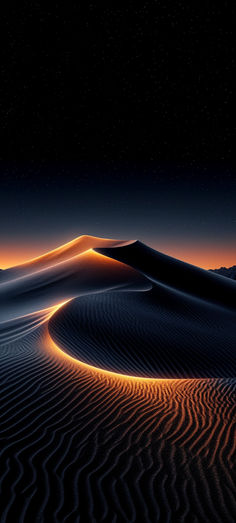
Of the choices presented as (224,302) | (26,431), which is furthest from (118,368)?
(224,302)

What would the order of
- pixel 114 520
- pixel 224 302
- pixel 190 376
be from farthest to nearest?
pixel 224 302 < pixel 190 376 < pixel 114 520

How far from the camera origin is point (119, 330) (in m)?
12.9

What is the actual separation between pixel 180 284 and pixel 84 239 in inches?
903

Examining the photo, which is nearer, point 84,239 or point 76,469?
point 76,469

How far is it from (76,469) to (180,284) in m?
25.6

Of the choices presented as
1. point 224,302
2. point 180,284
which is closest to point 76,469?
point 224,302

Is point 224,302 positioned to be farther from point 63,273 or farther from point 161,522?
point 161,522

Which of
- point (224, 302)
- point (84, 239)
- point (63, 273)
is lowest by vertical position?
point (224, 302)

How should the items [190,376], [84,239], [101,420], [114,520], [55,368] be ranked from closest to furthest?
1. [114,520]
2. [101,420]
3. [55,368]
4. [190,376]
5. [84,239]

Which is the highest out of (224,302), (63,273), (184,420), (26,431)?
(63,273)

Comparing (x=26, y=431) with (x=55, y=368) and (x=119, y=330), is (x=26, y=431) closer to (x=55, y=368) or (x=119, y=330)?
(x=55, y=368)

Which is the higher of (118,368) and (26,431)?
(26,431)

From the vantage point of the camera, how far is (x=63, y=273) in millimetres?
28453

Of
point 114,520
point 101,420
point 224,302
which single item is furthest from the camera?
point 224,302
